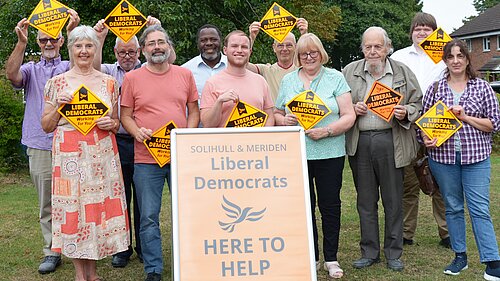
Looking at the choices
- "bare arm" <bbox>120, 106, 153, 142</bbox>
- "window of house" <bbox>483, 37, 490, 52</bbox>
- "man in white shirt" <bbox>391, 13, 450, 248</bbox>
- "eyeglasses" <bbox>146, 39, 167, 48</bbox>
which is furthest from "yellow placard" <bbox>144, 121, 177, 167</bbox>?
"window of house" <bbox>483, 37, 490, 52</bbox>

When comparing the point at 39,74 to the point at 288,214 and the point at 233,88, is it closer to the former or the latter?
the point at 233,88

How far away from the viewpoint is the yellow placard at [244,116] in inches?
186

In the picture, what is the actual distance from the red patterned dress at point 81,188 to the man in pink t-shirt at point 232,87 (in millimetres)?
821

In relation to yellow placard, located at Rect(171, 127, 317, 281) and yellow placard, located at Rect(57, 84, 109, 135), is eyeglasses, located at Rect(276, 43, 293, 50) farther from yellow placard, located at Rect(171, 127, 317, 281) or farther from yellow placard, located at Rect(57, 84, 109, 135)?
yellow placard, located at Rect(57, 84, 109, 135)

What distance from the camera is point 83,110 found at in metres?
4.61

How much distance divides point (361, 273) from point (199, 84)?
7.70 ft

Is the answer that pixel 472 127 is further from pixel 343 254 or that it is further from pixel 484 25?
pixel 484 25

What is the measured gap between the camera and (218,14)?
47.7 feet

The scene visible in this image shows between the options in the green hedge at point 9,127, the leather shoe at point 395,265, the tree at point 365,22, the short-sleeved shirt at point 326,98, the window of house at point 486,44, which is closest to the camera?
the short-sleeved shirt at point 326,98

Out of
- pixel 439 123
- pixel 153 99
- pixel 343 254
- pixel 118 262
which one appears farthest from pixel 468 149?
pixel 118 262

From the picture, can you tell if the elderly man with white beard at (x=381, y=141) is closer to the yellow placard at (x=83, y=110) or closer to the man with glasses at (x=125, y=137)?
the man with glasses at (x=125, y=137)

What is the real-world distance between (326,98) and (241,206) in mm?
1456

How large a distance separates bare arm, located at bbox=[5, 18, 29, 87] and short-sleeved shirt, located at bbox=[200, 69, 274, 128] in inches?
70.0

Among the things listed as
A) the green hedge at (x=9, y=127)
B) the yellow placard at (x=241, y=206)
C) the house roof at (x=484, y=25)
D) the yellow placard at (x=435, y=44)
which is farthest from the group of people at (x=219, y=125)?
the house roof at (x=484, y=25)
